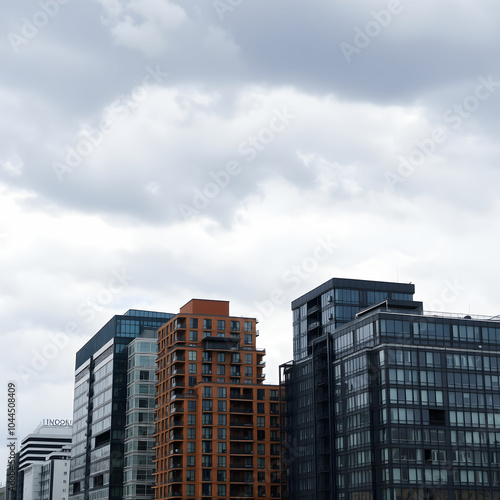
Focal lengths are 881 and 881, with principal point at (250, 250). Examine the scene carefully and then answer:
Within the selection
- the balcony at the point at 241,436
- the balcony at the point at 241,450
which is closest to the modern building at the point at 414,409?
the balcony at the point at 241,450

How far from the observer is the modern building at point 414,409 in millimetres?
136500

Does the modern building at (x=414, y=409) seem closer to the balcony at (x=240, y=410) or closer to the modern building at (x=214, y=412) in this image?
the modern building at (x=214, y=412)

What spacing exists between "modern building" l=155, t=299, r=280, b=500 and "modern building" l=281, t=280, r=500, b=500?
2624 centimetres

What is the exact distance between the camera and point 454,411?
14025 cm

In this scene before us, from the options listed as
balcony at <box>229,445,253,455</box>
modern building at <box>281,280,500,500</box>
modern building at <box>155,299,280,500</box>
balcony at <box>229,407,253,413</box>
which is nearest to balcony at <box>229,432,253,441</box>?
modern building at <box>155,299,280,500</box>

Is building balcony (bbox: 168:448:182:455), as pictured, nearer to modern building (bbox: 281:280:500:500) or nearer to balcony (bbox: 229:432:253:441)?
balcony (bbox: 229:432:253:441)

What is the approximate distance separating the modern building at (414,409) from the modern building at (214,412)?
2624cm

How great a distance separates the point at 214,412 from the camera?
177750 mm

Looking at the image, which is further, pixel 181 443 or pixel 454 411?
pixel 181 443

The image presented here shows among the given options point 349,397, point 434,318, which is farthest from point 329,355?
point 434,318

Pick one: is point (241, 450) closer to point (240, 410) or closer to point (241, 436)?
point (241, 436)

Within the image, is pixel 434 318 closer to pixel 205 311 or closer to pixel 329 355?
pixel 329 355

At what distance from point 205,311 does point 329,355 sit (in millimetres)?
42636

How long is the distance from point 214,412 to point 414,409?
170 feet
